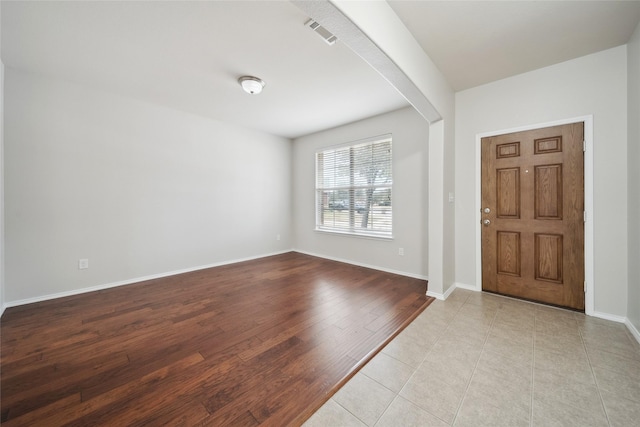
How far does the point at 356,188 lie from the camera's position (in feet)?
14.6

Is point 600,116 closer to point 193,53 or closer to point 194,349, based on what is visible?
point 193,53

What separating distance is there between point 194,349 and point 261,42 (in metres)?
2.75

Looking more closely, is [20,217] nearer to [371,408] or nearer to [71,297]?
[71,297]

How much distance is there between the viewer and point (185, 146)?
12.8 ft

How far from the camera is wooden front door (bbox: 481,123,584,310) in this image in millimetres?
2465

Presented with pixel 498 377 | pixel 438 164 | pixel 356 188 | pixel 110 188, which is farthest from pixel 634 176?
pixel 110 188

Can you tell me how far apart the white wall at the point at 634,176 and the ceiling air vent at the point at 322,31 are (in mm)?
2576

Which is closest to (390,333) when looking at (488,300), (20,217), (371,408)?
(371,408)

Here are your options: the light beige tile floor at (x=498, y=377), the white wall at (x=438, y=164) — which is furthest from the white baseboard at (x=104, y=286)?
the white wall at (x=438, y=164)

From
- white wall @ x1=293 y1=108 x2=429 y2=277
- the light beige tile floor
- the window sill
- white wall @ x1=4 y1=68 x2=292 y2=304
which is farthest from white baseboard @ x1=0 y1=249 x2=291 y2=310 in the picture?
the light beige tile floor

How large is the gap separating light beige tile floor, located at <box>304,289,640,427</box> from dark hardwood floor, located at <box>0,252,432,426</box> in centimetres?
17

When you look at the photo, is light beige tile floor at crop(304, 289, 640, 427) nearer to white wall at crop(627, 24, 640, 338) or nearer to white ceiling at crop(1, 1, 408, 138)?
white wall at crop(627, 24, 640, 338)

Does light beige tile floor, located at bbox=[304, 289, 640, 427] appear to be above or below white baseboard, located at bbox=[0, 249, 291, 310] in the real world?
below

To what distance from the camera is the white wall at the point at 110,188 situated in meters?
2.69
